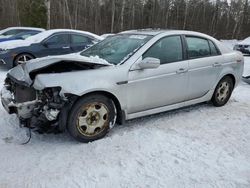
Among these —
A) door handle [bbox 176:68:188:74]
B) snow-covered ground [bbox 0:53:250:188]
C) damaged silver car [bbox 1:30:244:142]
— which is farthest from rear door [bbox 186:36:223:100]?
snow-covered ground [bbox 0:53:250:188]

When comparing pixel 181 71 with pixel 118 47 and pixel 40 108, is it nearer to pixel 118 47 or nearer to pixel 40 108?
pixel 118 47

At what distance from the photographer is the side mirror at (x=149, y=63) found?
4.44 meters

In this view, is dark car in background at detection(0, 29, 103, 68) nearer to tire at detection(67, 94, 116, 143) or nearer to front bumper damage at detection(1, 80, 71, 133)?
front bumper damage at detection(1, 80, 71, 133)

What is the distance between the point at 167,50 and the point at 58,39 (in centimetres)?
573

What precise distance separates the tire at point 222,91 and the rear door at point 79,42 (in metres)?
5.42

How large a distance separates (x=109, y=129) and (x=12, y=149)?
1325 mm

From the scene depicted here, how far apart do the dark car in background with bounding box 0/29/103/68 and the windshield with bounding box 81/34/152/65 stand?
14.6 ft

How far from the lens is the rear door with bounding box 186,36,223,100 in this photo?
5.26m

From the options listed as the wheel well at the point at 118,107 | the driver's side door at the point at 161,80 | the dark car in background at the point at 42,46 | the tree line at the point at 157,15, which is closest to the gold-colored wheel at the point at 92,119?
the wheel well at the point at 118,107

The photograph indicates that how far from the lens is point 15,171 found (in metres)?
3.51

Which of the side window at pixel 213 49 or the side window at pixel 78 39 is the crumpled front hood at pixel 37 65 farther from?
the side window at pixel 78 39

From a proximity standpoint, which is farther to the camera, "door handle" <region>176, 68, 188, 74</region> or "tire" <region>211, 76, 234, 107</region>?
"tire" <region>211, 76, 234, 107</region>

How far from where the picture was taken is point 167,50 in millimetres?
4984

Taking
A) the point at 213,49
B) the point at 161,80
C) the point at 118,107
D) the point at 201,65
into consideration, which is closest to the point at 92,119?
the point at 118,107
